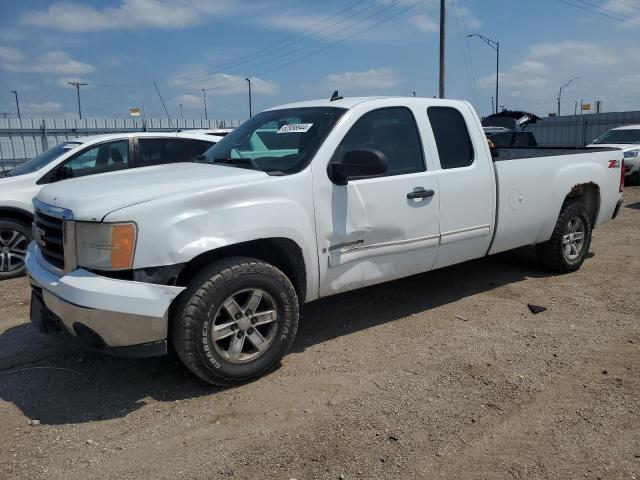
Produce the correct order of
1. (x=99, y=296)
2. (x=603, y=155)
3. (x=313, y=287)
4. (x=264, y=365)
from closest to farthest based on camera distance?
(x=99, y=296) < (x=264, y=365) < (x=313, y=287) < (x=603, y=155)

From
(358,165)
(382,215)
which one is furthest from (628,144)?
(358,165)

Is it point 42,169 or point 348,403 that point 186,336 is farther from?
point 42,169

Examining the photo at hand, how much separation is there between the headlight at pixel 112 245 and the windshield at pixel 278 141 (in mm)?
1117

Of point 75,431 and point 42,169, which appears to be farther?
point 42,169

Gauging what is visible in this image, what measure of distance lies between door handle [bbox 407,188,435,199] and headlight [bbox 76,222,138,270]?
2.19 m

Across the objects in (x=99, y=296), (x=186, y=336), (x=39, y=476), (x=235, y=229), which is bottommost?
(x=39, y=476)

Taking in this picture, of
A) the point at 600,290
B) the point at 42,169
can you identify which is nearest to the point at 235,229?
the point at 600,290

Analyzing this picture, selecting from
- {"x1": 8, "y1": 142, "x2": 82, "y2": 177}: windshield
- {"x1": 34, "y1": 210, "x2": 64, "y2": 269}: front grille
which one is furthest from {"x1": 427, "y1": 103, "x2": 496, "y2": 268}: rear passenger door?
{"x1": 8, "y1": 142, "x2": 82, "y2": 177}: windshield

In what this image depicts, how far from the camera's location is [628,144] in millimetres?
15633

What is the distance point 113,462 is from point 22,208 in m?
4.86

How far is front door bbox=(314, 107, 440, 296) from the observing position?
4.16 m

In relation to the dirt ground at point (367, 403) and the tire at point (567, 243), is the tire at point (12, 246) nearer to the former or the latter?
the dirt ground at point (367, 403)

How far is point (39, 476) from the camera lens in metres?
2.89

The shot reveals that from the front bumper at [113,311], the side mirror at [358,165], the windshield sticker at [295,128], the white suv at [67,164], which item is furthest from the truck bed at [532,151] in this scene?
the front bumper at [113,311]
